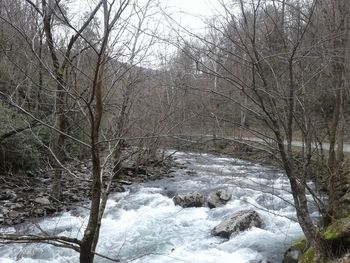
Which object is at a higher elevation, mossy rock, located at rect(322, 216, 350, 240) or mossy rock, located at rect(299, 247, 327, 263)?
mossy rock, located at rect(322, 216, 350, 240)

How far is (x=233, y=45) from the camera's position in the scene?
343cm

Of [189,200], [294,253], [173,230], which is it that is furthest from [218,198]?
[294,253]

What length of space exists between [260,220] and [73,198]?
461 cm

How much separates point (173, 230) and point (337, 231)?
423 centimetres

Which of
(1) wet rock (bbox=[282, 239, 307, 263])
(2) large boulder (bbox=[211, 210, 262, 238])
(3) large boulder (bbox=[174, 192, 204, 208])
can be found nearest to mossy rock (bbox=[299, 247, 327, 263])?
(1) wet rock (bbox=[282, 239, 307, 263])

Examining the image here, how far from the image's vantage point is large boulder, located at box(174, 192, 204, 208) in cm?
984

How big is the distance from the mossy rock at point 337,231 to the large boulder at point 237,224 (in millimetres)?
3219

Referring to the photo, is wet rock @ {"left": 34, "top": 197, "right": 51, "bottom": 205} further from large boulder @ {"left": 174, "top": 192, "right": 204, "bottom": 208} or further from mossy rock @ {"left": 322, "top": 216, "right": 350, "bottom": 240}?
mossy rock @ {"left": 322, "top": 216, "right": 350, "bottom": 240}

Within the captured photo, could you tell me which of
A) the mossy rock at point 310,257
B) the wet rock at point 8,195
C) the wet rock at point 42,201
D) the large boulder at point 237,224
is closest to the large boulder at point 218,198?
the large boulder at point 237,224

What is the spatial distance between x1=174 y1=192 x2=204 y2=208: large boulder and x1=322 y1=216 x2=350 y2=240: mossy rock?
5.39 metres

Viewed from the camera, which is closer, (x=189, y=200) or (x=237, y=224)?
(x=237, y=224)

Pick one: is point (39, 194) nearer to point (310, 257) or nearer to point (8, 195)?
point (8, 195)

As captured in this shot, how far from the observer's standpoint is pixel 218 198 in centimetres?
998

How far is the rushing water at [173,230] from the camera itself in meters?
6.58
